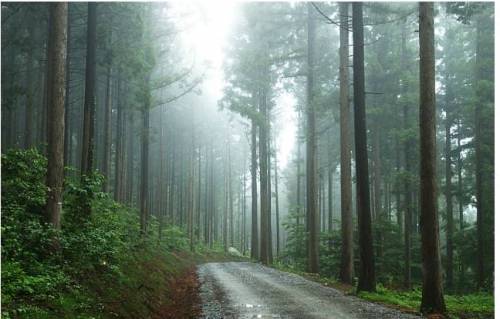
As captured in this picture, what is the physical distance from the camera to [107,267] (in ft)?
37.4

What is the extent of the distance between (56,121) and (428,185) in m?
8.82

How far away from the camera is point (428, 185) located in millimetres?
10305

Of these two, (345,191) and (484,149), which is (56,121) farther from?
(484,149)

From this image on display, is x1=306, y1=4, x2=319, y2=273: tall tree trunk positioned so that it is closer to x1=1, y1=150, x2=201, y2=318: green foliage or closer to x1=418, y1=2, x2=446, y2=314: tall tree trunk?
x1=1, y1=150, x2=201, y2=318: green foliage

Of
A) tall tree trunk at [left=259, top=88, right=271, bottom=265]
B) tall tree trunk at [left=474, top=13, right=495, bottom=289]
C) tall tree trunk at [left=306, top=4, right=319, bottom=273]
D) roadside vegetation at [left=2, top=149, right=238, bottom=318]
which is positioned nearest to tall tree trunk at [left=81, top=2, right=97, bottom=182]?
roadside vegetation at [left=2, top=149, right=238, bottom=318]

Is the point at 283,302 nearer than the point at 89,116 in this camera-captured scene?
Yes

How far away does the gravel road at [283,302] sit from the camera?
31.7 feet

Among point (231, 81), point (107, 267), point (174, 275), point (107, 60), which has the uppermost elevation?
point (231, 81)

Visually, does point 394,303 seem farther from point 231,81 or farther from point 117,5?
point 231,81

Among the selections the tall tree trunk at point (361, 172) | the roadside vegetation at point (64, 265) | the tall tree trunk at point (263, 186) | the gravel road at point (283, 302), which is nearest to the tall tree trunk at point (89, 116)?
the roadside vegetation at point (64, 265)

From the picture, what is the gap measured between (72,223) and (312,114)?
13597 millimetres

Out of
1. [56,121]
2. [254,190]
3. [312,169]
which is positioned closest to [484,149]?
[312,169]

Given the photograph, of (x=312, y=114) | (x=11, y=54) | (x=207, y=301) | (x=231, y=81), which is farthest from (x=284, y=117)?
(x=207, y=301)

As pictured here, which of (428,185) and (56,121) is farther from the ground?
(56,121)
